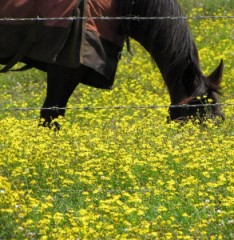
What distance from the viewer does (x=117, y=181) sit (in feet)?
18.7

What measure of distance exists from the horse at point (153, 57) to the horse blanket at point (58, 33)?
1cm

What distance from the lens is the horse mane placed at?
6934mm

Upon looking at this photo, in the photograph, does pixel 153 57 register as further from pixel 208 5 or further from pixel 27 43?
pixel 208 5

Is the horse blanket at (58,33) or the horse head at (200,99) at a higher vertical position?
the horse blanket at (58,33)

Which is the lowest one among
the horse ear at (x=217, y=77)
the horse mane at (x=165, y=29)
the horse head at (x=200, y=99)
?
the horse head at (x=200, y=99)

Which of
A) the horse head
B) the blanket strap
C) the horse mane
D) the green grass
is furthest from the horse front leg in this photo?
the green grass

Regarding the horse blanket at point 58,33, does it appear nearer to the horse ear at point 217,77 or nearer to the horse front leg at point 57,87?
the horse front leg at point 57,87

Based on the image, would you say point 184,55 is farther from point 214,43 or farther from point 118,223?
point 214,43

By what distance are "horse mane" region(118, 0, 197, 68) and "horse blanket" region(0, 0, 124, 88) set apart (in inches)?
6.6

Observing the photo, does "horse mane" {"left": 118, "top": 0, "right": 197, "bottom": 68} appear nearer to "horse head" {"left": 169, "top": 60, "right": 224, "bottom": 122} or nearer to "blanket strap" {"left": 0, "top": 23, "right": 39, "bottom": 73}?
"horse head" {"left": 169, "top": 60, "right": 224, "bottom": 122}

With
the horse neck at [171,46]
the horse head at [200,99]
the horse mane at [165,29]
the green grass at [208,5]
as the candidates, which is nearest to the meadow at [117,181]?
the horse head at [200,99]

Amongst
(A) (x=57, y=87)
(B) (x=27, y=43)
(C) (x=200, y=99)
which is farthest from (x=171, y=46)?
(B) (x=27, y=43)

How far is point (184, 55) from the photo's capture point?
726 centimetres

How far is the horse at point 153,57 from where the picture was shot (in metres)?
6.89
